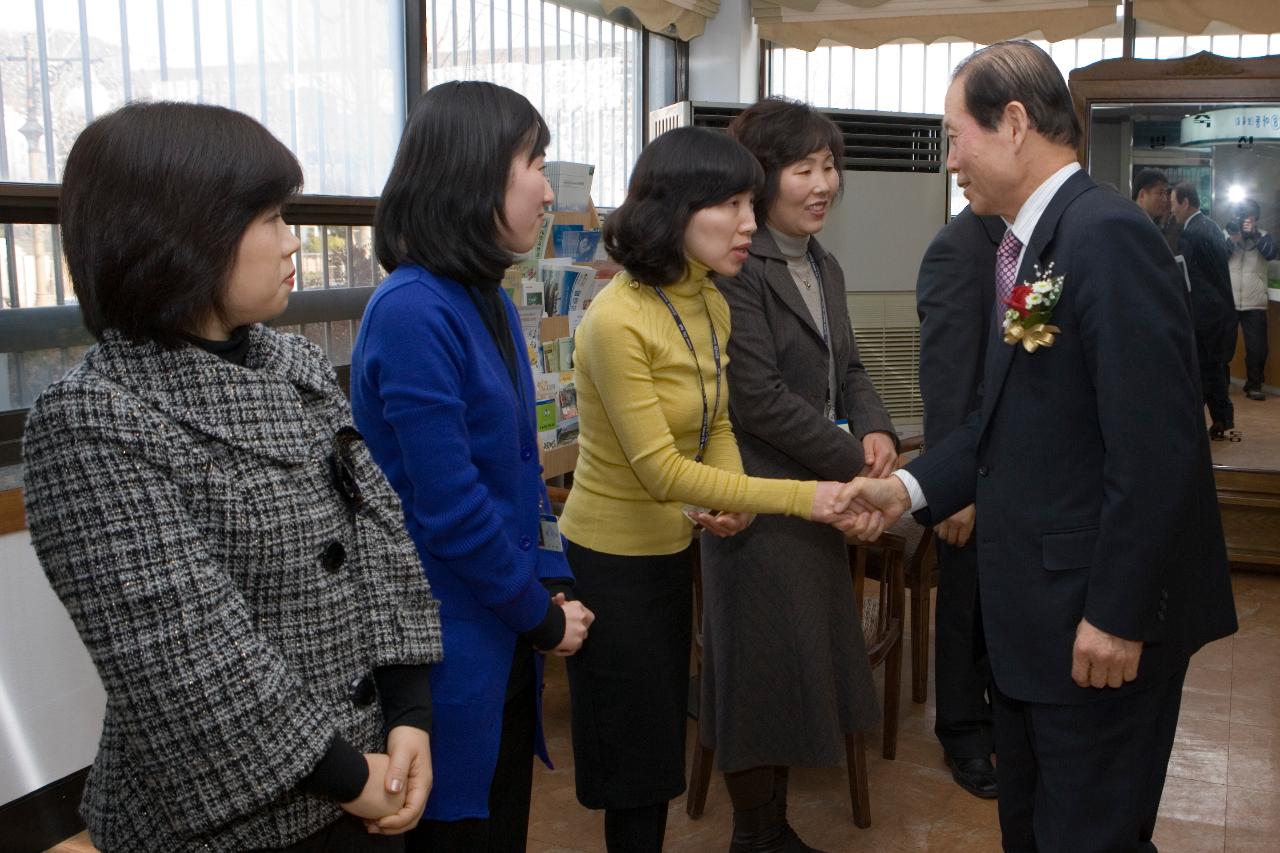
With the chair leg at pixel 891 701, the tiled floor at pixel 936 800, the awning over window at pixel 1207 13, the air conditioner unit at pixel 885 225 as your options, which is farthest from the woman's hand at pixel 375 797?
the awning over window at pixel 1207 13

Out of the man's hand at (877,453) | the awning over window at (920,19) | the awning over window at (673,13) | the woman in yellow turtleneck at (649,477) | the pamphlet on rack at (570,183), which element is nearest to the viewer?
the woman in yellow turtleneck at (649,477)

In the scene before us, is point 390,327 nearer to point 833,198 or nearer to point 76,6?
point 833,198

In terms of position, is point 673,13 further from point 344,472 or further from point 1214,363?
point 344,472

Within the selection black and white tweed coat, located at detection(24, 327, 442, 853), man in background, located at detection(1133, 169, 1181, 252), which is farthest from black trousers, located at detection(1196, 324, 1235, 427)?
black and white tweed coat, located at detection(24, 327, 442, 853)

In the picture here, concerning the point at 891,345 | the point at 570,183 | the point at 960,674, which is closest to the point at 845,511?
the point at 960,674

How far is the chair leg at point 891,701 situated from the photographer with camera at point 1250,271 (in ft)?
8.26

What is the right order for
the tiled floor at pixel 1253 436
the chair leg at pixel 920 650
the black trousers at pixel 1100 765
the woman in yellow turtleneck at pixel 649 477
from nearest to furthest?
1. the black trousers at pixel 1100 765
2. the woman in yellow turtleneck at pixel 649 477
3. the chair leg at pixel 920 650
4. the tiled floor at pixel 1253 436

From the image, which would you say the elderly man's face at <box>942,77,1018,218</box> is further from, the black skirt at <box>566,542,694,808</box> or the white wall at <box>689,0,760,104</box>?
the white wall at <box>689,0,760,104</box>

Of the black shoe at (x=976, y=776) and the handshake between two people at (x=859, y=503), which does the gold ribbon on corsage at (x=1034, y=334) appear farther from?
the black shoe at (x=976, y=776)

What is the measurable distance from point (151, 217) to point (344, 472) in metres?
0.31

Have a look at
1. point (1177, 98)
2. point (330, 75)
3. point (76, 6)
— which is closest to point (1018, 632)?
point (76, 6)

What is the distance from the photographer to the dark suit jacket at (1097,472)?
1.55m

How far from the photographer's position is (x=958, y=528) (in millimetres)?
2891

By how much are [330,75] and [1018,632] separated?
3.09 m
